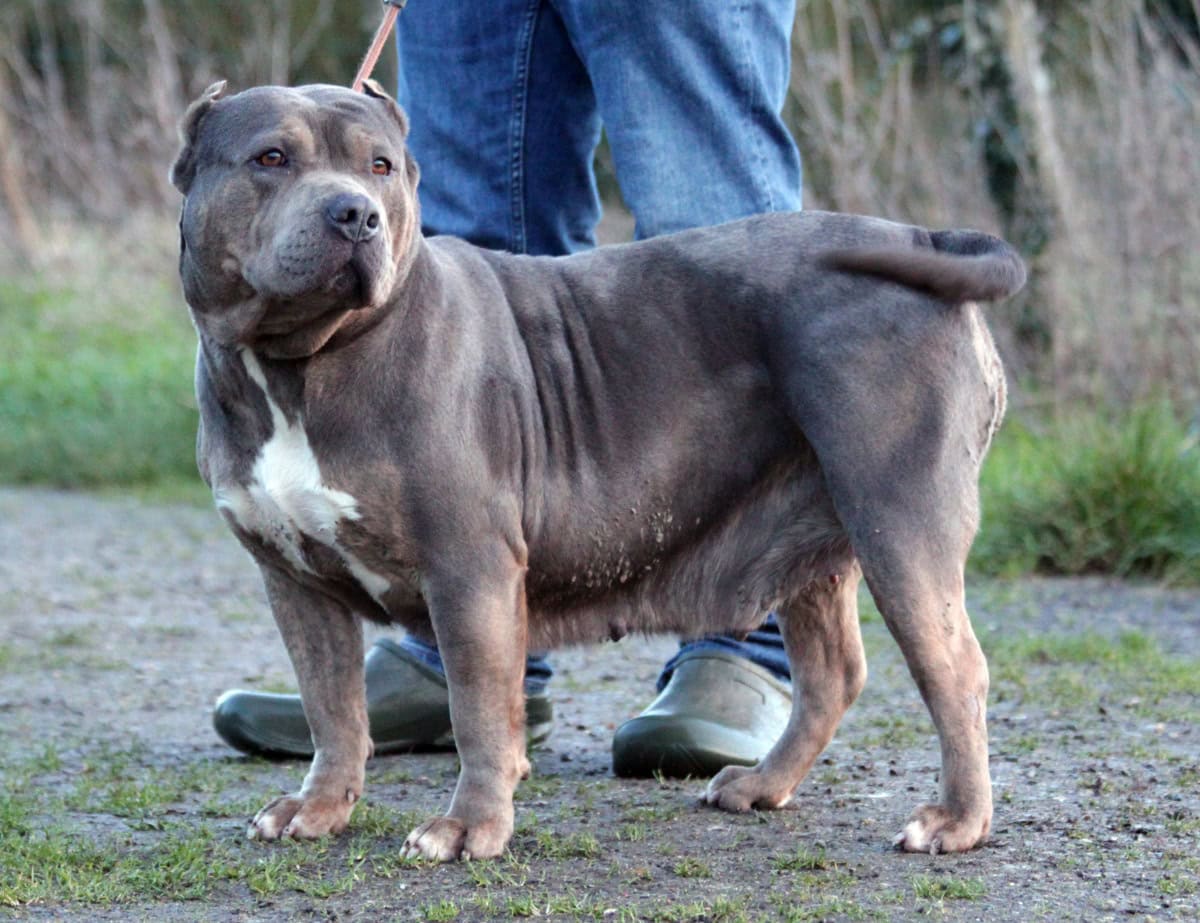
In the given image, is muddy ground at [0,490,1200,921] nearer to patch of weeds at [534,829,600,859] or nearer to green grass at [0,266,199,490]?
patch of weeds at [534,829,600,859]


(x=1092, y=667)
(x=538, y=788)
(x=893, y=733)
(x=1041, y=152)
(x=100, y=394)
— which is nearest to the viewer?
(x=538, y=788)

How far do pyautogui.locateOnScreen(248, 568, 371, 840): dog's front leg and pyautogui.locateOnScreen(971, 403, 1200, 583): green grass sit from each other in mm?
3096

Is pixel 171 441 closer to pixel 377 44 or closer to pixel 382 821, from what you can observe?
pixel 377 44

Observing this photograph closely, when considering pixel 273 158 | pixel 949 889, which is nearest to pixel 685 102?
pixel 273 158

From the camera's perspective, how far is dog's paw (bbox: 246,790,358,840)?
9.62 ft

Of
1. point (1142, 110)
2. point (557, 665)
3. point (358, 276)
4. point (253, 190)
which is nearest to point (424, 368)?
point (358, 276)

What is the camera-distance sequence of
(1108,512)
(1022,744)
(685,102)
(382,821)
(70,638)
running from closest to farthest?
1. (382,821)
2. (685,102)
3. (1022,744)
4. (70,638)
5. (1108,512)

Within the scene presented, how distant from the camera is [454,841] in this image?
276 centimetres

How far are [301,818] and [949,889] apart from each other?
1.13 m

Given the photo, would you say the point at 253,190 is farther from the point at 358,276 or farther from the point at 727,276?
the point at 727,276

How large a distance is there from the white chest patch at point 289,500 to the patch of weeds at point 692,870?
678 mm

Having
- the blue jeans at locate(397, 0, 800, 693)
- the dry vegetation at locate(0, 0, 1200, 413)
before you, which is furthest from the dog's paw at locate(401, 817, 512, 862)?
the dry vegetation at locate(0, 0, 1200, 413)

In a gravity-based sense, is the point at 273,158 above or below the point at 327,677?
above

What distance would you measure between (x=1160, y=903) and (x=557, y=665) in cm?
244
